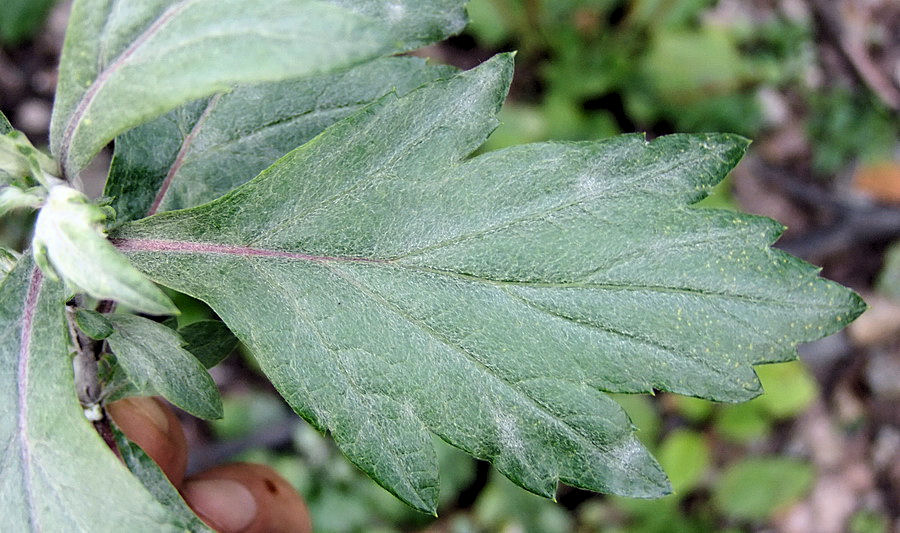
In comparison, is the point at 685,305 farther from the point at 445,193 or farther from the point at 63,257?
the point at 63,257

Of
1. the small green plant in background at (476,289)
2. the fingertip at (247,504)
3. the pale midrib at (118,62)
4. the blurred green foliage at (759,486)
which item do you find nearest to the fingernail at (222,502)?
the fingertip at (247,504)

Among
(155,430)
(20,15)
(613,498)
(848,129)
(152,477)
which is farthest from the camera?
(848,129)

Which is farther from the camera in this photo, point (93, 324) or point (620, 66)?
point (620, 66)

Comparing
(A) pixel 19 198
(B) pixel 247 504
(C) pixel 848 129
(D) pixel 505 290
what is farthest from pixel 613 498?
(A) pixel 19 198

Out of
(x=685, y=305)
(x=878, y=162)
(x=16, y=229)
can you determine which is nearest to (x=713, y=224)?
(x=685, y=305)

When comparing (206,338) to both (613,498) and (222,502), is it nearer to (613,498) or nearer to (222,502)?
(222,502)

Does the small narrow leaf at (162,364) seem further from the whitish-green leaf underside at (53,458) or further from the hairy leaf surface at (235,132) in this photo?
the hairy leaf surface at (235,132)
